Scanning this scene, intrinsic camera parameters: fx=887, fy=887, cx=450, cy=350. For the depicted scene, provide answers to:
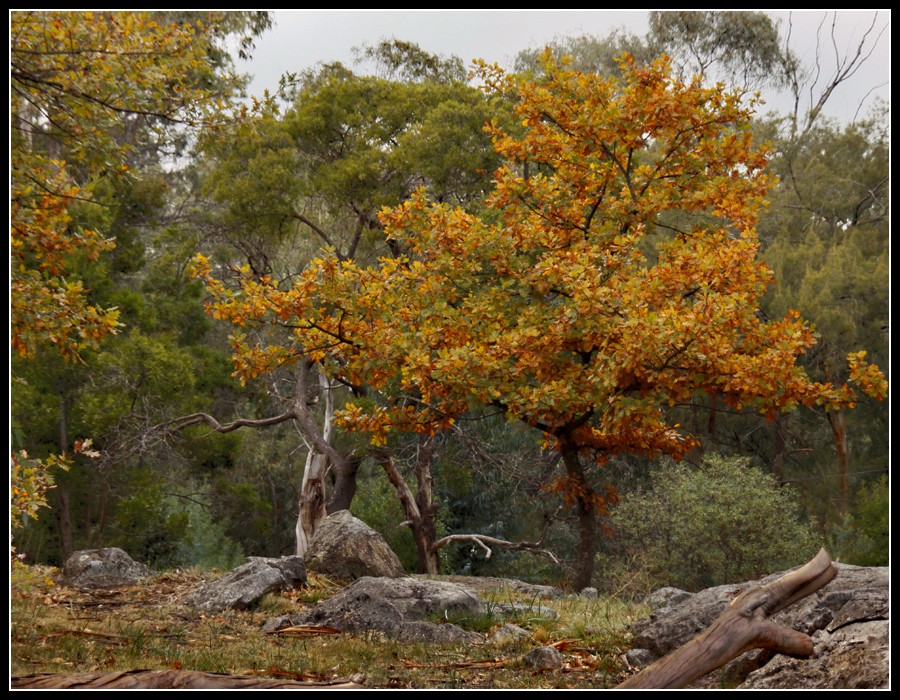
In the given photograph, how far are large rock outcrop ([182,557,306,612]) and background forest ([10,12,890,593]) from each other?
4.89ft

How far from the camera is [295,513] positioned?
696 inches

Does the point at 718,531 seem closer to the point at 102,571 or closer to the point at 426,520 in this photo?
the point at 426,520

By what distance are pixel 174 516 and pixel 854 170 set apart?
1207 centimetres

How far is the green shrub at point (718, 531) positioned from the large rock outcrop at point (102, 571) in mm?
5640

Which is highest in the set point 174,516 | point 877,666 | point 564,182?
point 564,182

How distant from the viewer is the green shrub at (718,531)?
10.9 m

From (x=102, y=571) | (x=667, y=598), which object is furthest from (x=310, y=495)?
(x=667, y=598)

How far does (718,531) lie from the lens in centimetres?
1109

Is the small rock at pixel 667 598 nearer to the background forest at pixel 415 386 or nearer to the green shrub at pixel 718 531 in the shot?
the background forest at pixel 415 386

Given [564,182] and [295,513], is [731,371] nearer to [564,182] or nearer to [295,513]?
[564,182]

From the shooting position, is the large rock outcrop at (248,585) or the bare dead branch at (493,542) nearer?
the large rock outcrop at (248,585)

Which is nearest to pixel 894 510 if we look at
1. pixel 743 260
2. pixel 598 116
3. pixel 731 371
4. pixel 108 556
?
pixel 731 371

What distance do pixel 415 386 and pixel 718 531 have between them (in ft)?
14.8

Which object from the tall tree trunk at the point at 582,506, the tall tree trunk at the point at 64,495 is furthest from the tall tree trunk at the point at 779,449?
the tall tree trunk at the point at 64,495
